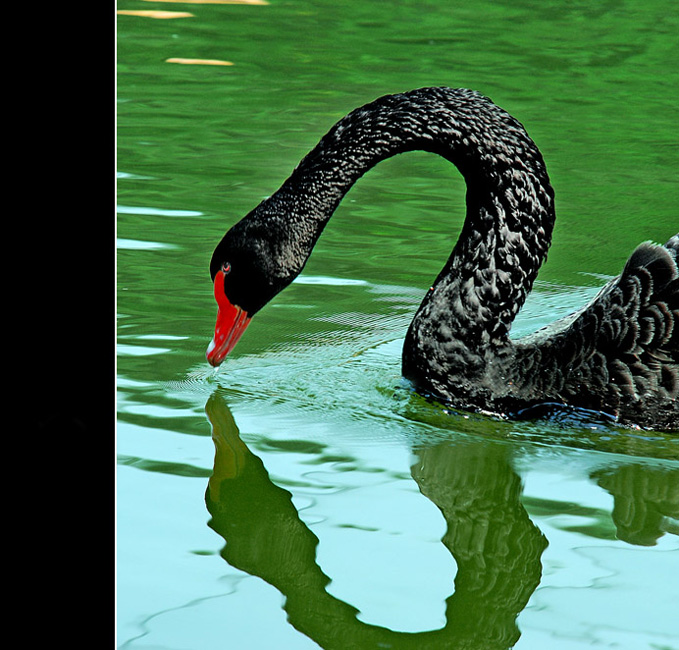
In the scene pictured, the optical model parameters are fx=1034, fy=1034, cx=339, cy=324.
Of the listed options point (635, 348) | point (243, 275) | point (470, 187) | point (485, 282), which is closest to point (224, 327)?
point (243, 275)

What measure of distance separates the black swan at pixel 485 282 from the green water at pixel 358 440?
13 centimetres

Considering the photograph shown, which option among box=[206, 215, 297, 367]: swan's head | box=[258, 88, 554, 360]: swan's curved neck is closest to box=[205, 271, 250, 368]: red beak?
box=[206, 215, 297, 367]: swan's head

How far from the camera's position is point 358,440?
3.07 metres

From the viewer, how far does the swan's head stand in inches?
130

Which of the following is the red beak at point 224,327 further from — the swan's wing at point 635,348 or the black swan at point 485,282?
the swan's wing at point 635,348

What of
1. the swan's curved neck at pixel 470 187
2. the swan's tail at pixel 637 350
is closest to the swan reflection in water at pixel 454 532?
the swan's tail at pixel 637 350

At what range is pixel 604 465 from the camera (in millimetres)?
2904

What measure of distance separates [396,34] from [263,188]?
189 inches

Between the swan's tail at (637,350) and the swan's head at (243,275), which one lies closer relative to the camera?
the swan's tail at (637,350)

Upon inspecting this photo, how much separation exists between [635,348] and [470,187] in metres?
0.90

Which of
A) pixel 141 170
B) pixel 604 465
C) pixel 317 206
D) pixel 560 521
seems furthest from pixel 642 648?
pixel 141 170

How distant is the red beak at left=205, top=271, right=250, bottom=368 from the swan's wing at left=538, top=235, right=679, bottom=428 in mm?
1057

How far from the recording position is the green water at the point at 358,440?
210 centimetres
